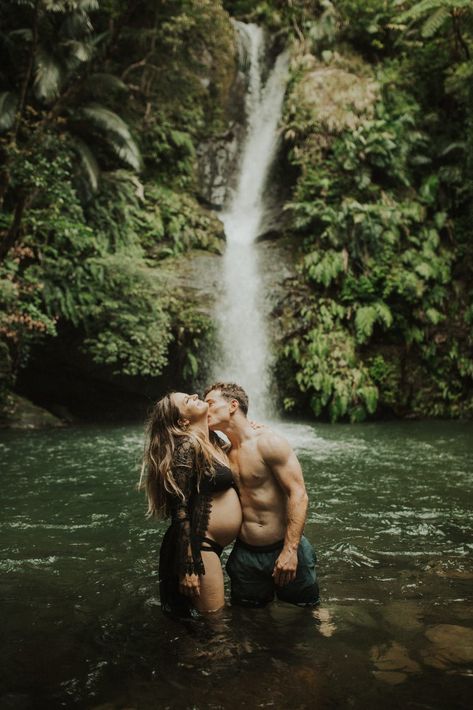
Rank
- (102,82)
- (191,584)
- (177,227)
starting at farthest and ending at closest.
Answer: (177,227) < (102,82) < (191,584)

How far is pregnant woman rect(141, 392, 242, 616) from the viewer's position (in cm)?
303

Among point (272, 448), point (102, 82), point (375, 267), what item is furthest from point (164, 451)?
point (102, 82)

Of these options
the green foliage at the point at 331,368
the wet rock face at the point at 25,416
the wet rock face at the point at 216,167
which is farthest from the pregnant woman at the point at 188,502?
the wet rock face at the point at 216,167

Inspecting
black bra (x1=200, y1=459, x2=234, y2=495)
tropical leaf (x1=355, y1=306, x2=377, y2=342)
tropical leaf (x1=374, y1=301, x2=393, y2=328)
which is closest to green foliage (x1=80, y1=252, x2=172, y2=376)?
tropical leaf (x1=355, y1=306, x2=377, y2=342)

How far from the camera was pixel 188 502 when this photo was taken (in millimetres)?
3152

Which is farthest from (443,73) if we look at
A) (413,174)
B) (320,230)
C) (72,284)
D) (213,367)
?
(72,284)

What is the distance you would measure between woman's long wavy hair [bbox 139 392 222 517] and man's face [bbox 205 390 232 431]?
8.2 inches

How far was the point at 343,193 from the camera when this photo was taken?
52.2ft

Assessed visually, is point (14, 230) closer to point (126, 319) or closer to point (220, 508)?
point (126, 319)

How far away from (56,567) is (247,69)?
69.8ft

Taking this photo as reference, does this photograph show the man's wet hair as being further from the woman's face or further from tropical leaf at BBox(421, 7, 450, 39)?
tropical leaf at BBox(421, 7, 450, 39)

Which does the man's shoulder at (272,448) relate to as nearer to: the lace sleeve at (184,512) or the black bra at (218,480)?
the black bra at (218,480)

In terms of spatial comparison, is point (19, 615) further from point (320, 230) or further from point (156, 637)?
point (320, 230)

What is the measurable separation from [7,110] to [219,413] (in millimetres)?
12711
